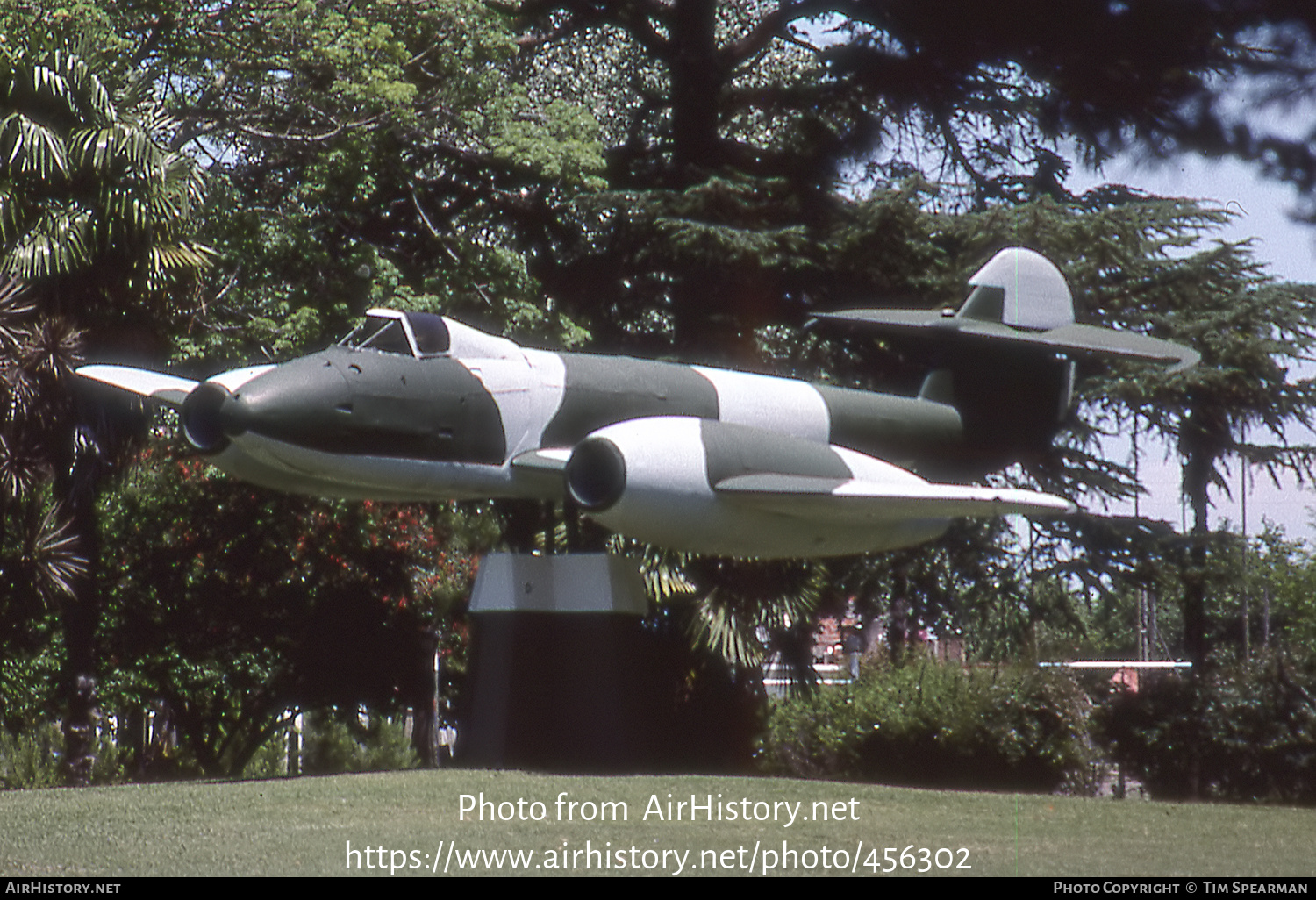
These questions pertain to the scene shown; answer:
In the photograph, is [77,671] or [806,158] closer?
[77,671]

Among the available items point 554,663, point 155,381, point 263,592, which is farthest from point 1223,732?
point 263,592

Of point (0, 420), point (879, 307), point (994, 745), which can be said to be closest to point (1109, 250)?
point (879, 307)

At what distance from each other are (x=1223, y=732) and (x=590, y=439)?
7983 mm

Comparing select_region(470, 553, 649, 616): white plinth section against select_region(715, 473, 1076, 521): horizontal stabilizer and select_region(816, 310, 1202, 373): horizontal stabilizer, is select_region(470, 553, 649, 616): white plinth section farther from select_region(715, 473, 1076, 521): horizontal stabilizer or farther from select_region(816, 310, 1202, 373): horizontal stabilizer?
select_region(816, 310, 1202, 373): horizontal stabilizer

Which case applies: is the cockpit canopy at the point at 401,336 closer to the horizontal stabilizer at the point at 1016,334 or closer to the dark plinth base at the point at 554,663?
the dark plinth base at the point at 554,663

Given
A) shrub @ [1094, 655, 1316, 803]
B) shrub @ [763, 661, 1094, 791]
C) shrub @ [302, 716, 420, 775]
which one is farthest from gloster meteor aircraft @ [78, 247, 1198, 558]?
shrub @ [302, 716, 420, 775]

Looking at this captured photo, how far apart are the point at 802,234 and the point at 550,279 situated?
12.3ft

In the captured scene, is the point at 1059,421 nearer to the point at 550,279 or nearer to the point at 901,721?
the point at 901,721

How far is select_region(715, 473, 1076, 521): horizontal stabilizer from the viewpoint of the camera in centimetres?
920

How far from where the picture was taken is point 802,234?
1650 centimetres

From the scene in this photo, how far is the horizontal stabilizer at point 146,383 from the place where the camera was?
1121cm

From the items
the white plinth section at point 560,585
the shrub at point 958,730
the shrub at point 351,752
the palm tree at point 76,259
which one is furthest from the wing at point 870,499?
the shrub at point 351,752

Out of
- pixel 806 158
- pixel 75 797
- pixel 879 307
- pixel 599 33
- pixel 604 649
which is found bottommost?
pixel 75 797

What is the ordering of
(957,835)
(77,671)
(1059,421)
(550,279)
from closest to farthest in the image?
(957,835)
(1059,421)
(77,671)
(550,279)
